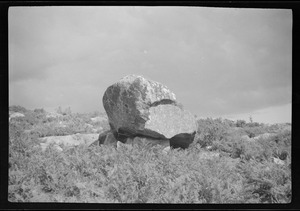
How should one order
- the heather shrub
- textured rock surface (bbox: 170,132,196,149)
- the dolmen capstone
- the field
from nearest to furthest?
the field, the dolmen capstone, textured rock surface (bbox: 170,132,196,149), the heather shrub

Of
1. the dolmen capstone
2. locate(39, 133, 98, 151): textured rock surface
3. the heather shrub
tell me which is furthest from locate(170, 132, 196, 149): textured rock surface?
locate(39, 133, 98, 151): textured rock surface

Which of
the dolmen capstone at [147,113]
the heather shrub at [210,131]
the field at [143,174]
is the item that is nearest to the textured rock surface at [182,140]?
the dolmen capstone at [147,113]

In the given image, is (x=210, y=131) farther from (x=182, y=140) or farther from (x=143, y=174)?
(x=143, y=174)

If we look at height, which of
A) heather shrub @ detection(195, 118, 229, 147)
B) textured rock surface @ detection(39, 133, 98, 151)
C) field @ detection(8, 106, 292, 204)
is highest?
heather shrub @ detection(195, 118, 229, 147)

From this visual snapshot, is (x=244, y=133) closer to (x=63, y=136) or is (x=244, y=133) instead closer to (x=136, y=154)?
(x=136, y=154)

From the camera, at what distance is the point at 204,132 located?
13.0 meters

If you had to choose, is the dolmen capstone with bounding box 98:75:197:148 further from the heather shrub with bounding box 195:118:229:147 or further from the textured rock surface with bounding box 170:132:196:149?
the heather shrub with bounding box 195:118:229:147

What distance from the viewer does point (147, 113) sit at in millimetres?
11008

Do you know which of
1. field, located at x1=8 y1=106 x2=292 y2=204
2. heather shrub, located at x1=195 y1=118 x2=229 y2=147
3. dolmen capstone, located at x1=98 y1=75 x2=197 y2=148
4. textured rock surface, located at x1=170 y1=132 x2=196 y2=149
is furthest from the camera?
heather shrub, located at x1=195 y1=118 x2=229 y2=147

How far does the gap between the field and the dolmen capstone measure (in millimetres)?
563

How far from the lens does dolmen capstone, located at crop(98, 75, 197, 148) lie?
36.1 ft

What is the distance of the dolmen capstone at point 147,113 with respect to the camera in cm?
1101
